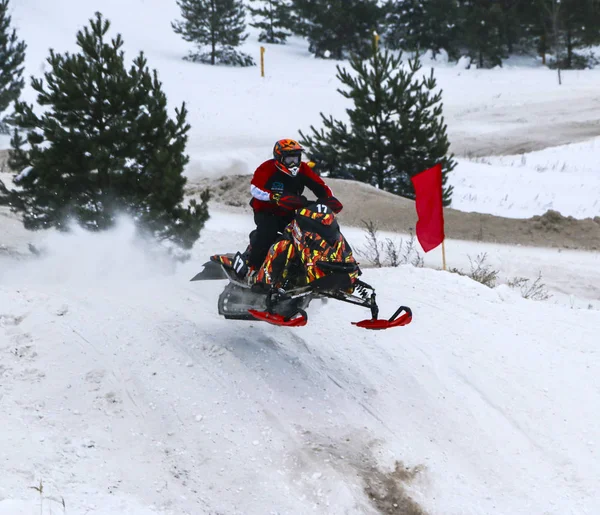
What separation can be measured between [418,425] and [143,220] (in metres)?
5.78

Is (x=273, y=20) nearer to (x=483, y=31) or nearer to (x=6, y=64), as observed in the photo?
(x=483, y=31)

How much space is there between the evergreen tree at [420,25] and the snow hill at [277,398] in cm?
3488

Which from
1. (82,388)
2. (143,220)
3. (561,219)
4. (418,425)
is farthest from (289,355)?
(561,219)

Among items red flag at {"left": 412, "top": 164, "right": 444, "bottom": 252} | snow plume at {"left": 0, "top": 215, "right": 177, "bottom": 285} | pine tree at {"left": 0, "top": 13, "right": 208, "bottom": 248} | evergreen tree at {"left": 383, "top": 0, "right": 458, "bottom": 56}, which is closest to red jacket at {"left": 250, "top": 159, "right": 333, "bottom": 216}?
pine tree at {"left": 0, "top": 13, "right": 208, "bottom": 248}

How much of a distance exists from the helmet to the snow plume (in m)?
3.97

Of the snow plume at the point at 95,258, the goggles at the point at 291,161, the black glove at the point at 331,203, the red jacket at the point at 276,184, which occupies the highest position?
the goggles at the point at 291,161

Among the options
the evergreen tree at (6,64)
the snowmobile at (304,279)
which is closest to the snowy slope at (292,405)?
the snowmobile at (304,279)

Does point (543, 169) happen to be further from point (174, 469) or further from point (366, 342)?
point (174, 469)

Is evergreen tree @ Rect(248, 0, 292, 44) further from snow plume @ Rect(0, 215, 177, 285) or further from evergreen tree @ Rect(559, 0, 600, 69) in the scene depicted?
snow plume @ Rect(0, 215, 177, 285)

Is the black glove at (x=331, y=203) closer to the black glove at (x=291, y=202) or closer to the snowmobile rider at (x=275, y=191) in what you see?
the snowmobile rider at (x=275, y=191)

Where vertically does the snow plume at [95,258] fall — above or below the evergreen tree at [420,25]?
below

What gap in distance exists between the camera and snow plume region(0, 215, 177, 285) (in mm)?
9977

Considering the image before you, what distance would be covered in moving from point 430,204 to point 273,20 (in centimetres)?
4140

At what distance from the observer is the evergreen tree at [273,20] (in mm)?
45094
